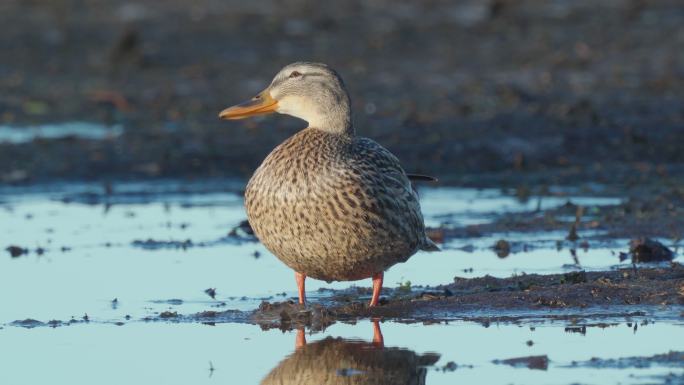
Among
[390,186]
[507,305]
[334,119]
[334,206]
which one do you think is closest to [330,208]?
[334,206]

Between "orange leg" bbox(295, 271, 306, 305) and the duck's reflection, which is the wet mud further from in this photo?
the duck's reflection

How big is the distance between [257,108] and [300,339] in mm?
2160

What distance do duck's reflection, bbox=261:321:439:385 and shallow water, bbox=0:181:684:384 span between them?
0.09 metres

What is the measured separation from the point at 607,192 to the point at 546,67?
7643mm

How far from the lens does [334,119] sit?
32.2ft

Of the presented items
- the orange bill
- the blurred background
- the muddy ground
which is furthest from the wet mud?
the blurred background

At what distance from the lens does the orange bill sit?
400 inches

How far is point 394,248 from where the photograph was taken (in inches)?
370

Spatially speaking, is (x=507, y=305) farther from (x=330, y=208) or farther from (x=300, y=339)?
(x=300, y=339)

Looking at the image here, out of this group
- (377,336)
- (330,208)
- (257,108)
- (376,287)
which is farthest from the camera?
(257,108)

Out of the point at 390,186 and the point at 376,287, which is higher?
the point at 390,186

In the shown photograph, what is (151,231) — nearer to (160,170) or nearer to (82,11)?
(160,170)

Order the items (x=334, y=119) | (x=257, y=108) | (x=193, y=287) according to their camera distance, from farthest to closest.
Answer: (x=193, y=287), (x=257, y=108), (x=334, y=119)

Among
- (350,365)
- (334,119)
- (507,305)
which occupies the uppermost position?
(334,119)
